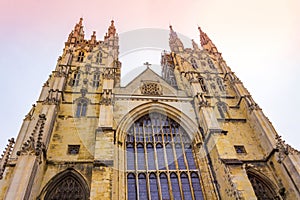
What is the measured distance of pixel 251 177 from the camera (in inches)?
509

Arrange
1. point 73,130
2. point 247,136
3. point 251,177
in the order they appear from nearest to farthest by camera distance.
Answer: point 251,177
point 73,130
point 247,136

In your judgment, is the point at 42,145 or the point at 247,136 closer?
the point at 42,145

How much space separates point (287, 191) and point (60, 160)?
11043 millimetres

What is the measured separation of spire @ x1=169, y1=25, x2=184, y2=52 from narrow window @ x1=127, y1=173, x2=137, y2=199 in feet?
49.5

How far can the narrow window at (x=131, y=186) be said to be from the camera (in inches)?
446

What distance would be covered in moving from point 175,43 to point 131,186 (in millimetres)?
17230

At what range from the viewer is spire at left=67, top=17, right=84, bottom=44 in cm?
2273

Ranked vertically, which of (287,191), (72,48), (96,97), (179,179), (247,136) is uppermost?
(72,48)

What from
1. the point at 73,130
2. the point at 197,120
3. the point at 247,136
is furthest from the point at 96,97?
the point at 247,136

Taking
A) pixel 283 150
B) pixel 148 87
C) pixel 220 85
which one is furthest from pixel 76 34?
pixel 283 150

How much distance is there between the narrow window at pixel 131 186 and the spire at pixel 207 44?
1631cm

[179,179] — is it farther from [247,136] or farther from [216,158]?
[247,136]

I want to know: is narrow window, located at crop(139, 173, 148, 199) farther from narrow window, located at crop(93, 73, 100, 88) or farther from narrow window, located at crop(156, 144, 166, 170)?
narrow window, located at crop(93, 73, 100, 88)

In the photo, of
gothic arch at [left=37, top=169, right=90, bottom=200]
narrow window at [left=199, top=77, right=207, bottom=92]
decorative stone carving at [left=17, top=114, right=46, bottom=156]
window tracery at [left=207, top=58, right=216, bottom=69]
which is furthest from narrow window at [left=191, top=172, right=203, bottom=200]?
window tracery at [left=207, top=58, right=216, bottom=69]
